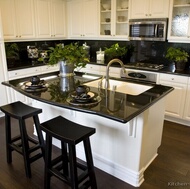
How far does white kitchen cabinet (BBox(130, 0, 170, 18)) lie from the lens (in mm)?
3379

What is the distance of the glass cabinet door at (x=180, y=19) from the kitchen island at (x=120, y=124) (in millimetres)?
1599

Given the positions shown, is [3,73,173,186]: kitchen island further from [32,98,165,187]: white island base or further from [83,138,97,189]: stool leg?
[83,138,97,189]: stool leg

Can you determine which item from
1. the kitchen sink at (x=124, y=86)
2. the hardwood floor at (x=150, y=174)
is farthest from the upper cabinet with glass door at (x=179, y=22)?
the hardwood floor at (x=150, y=174)

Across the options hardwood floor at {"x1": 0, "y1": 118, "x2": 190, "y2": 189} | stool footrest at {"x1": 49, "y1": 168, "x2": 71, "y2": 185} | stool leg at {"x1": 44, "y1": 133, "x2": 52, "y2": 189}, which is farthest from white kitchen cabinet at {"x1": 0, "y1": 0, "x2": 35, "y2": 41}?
stool footrest at {"x1": 49, "y1": 168, "x2": 71, "y2": 185}

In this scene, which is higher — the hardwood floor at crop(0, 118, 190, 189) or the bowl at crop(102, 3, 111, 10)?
the bowl at crop(102, 3, 111, 10)

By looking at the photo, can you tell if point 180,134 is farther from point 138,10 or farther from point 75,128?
point 138,10

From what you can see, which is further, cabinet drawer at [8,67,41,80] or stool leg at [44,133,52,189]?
cabinet drawer at [8,67,41,80]

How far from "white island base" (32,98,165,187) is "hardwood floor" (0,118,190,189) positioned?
3.6 inches

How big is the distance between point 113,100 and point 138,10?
2.47 metres

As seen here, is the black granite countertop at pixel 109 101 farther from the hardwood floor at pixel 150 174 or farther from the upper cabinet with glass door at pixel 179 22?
the upper cabinet with glass door at pixel 179 22

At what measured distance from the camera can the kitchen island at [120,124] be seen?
173cm

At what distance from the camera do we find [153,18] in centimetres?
352

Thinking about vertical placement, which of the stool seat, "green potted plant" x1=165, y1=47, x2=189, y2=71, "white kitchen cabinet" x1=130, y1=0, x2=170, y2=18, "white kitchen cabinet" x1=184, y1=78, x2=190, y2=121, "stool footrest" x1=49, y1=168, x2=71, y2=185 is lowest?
"stool footrest" x1=49, y1=168, x2=71, y2=185

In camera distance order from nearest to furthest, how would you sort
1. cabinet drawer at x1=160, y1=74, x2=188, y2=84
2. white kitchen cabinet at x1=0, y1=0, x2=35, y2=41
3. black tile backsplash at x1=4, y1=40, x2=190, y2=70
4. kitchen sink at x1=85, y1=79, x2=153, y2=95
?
kitchen sink at x1=85, y1=79, x2=153, y2=95 < cabinet drawer at x1=160, y1=74, x2=188, y2=84 < white kitchen cabinet at x1=0, y1=0, x2=35, y2=41 < black tile backsplash at x1=4, y1=40, x2=190, y2=70
